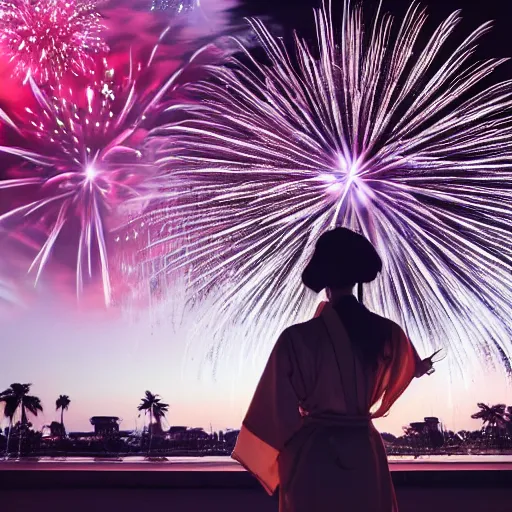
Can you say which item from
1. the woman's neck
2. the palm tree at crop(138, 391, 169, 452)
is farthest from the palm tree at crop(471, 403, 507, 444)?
the woman's neck

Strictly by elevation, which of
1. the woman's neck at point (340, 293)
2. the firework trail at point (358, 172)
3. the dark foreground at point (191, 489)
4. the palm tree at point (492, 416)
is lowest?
the dark foreground at point (191, 489)

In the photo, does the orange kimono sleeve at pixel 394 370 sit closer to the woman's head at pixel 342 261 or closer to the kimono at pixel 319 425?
the kimono at pixel 319 425

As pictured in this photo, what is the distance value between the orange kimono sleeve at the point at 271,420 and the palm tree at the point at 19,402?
446 cm

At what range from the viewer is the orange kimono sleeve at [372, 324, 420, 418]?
2.04 metres

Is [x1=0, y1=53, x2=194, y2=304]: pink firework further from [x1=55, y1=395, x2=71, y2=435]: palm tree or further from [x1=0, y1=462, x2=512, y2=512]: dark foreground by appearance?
[x1=0, y1=462, x2=512, y2=512]: dark foreground

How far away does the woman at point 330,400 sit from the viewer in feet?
6.32

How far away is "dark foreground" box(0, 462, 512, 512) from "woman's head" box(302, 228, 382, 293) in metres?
2.91

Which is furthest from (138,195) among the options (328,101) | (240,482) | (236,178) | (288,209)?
(240,482)

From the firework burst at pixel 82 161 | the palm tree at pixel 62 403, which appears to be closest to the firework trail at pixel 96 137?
the firework burst at pixel 82 161

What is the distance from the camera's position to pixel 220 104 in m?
5.74

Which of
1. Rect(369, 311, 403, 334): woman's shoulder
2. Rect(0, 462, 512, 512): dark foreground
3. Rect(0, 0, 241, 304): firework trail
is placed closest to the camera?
Rect(369, 311, 403, 334): woman's shoulder

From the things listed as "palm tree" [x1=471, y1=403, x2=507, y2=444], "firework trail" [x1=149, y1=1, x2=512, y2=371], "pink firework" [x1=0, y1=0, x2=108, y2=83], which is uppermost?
"pink firework" [x1=0, y1=0, x2=108, y2=83]

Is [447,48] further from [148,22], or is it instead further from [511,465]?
[511,465]

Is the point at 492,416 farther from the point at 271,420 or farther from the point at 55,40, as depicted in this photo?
the point at 55,40
